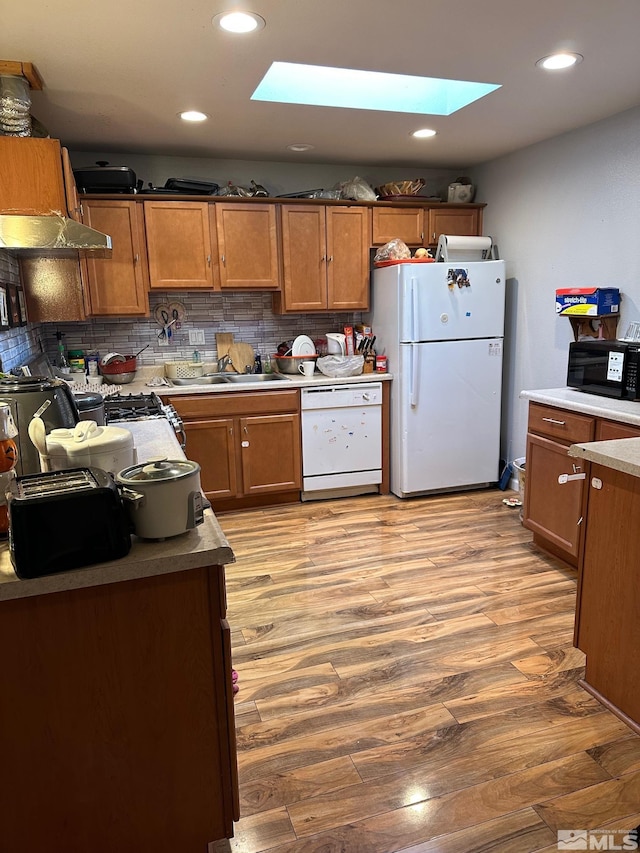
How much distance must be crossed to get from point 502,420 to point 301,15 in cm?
313

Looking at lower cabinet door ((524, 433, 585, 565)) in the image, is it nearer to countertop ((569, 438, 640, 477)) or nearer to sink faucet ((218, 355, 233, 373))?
countertop ((569, 438, 640, 477))

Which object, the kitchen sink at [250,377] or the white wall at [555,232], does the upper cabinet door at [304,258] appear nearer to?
the kitchen sink at [250,377]

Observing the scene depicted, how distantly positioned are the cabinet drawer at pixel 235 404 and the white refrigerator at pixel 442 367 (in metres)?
0.78

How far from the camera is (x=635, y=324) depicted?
3.21m

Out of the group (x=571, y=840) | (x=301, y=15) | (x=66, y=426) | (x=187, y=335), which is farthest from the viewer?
(x=187, y=335)

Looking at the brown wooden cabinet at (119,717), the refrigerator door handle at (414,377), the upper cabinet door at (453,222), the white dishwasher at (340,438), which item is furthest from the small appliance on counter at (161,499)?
the upper cabinet door at (453,222)

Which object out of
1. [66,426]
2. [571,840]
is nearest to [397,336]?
[66,426]

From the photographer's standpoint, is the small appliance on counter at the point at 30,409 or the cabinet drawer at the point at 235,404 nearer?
the small appliance on counter at the point at 30,409

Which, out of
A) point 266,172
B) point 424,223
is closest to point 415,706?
point 424,223

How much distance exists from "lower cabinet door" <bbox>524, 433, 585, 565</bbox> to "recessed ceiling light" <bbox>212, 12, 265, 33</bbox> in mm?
2277

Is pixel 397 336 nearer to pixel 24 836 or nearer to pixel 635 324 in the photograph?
pixel 635 324

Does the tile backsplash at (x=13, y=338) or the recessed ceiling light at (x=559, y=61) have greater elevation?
the recessed ceiling light at (x=559, y=61)

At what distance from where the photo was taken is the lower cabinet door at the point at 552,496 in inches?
117

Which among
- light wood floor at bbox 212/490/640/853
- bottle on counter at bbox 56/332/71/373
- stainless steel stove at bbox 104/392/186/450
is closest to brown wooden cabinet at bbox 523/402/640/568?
light wood floor at bbox 212/490/640/853
